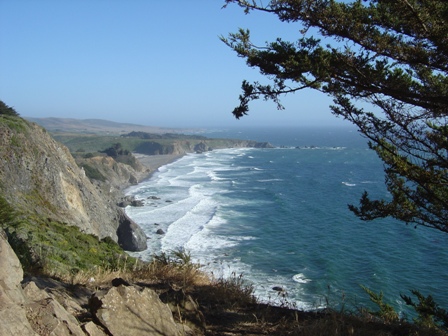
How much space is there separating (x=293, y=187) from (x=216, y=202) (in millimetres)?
15105

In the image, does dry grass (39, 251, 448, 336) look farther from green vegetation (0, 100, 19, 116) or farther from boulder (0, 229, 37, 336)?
green vegetation (0, 100, 19, 116)

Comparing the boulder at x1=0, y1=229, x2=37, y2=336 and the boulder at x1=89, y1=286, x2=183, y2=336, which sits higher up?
the boulder at x1=0, y1=229, x2=37, y2=336

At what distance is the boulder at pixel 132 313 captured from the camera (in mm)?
4145

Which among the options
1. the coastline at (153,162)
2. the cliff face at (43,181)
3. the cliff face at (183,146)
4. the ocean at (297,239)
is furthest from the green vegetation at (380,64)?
the cliff face at (183,146)

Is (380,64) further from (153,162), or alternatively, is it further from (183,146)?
(183,146)

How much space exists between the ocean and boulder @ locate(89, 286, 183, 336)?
12.2ft

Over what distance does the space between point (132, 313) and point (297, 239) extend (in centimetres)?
2976

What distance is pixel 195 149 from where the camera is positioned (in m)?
132

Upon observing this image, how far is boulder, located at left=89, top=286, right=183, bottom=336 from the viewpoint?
414 cm

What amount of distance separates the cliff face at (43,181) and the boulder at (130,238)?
3.16 feet

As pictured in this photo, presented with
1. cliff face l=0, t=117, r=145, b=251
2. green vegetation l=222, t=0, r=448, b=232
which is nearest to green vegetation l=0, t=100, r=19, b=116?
cliff face l=0, t=117, r=145, b=251

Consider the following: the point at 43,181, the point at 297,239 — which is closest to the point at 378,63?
the point at 43,181

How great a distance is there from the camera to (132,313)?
434 cm

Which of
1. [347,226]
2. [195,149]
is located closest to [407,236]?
[347,226]
